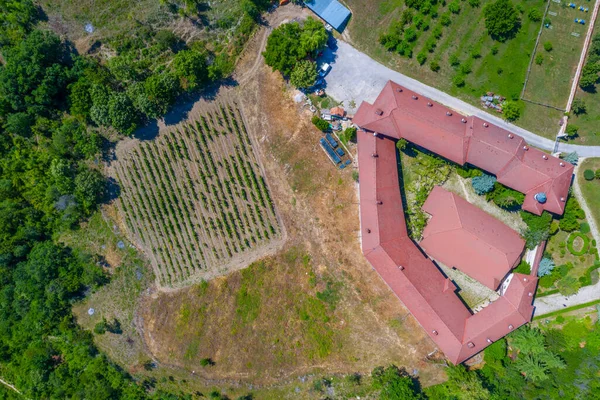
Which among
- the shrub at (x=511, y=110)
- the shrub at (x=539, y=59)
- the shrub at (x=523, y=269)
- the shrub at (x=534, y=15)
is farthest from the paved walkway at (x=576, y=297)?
the shrub at (x=534, y=15)

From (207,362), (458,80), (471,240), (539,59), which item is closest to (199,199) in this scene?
(207,362)

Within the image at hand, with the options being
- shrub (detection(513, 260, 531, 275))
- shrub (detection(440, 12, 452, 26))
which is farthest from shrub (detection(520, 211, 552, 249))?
shrub (detection(440, 12, 452, 26))

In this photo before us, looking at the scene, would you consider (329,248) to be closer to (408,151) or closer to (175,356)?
(408,151)

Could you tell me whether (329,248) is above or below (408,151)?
below

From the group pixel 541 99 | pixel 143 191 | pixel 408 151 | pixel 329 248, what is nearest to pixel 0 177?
pixel 143 191

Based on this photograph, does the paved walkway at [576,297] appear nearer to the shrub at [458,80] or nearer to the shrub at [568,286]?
the shrub at [568,286]

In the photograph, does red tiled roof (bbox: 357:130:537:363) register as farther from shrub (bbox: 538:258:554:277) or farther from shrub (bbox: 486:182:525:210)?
shrub (bbox: 486:182:525:210)

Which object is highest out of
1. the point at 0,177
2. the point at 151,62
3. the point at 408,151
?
the point at 151,62

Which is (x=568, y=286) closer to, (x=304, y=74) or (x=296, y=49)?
(x=304, y=74)
